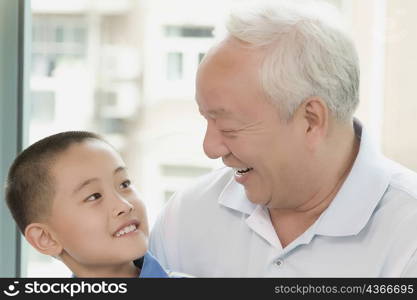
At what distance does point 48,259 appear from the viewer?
2.74 m

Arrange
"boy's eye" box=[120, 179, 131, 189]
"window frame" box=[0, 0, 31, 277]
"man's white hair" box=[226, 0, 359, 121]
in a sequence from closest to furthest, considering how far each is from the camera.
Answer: "man's white hair" box=[226, 0, 359, 121], "boy's eye" box=[120, 179, 131, 189], "window frame" box=[0, 0, 31, 277]

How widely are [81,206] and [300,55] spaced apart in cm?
55

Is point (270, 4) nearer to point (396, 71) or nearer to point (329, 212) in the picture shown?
point (329, 212)

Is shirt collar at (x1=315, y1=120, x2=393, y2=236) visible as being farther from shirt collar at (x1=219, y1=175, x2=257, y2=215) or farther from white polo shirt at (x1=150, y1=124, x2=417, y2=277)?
shirt collar at (x1=219, y1=175, x2=257, y2=215)

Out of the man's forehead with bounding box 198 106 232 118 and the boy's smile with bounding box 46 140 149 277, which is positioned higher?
the man's forehead with bounding box 198 106 232 118

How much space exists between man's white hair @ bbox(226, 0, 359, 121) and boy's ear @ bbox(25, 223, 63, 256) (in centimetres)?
56

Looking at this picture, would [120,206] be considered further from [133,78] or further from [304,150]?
[133,78]

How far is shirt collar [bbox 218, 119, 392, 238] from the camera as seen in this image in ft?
5.24

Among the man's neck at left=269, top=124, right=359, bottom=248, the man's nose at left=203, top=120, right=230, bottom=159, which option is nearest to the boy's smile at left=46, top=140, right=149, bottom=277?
the man's nose at left=203, top=120, right=230, bottom=159

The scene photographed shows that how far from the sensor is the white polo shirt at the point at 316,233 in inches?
61.8

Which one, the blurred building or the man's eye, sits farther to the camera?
the blurred building

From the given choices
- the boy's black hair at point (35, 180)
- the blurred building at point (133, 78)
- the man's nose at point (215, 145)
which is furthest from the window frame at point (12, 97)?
the man's nose at point (215, 145)

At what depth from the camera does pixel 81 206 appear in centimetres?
160

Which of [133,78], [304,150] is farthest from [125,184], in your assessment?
[133,78]
